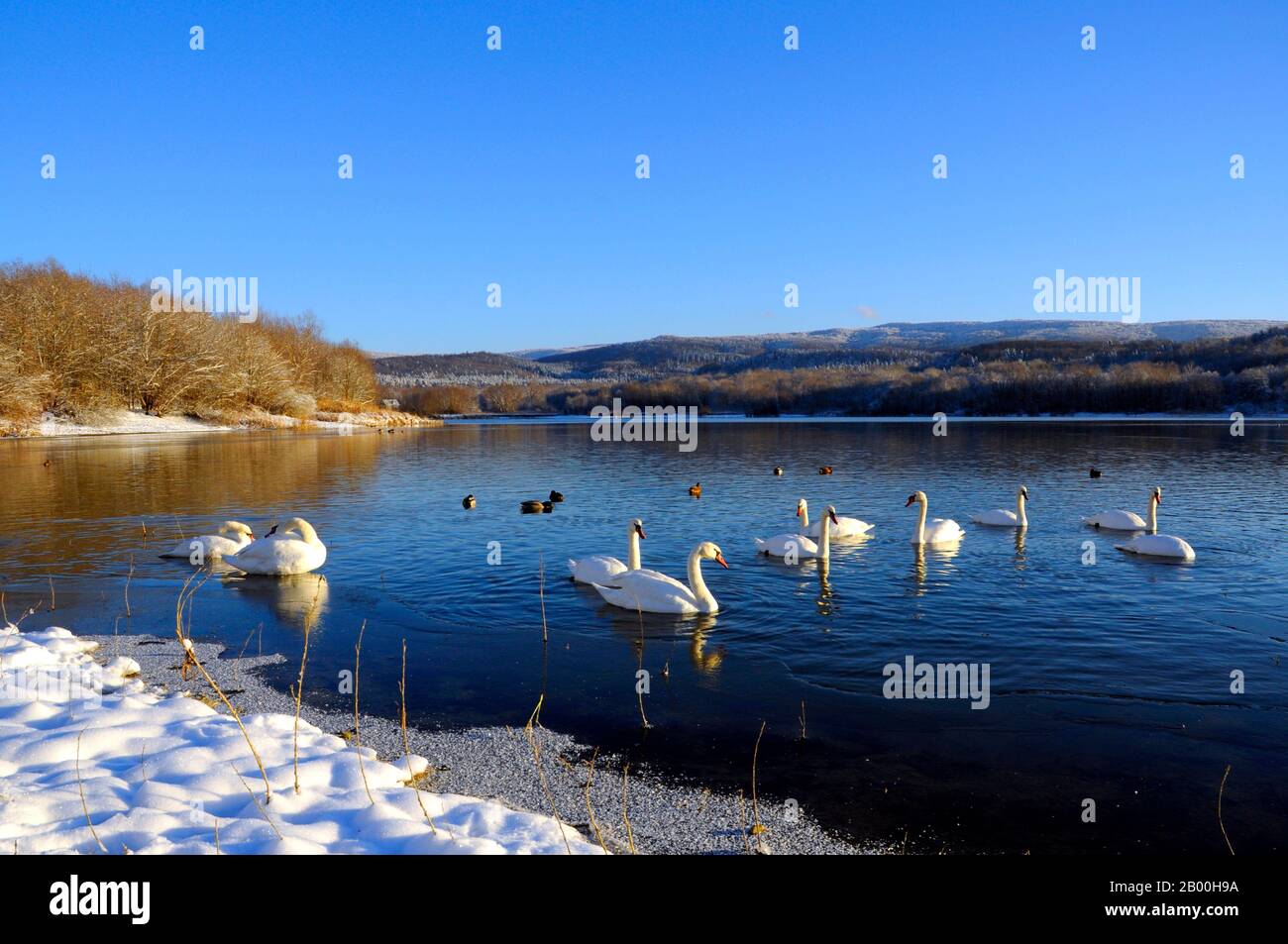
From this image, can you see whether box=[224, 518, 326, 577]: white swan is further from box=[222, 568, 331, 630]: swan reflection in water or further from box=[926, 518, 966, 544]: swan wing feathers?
box=[926, 518, 966, 544]: swan wing feathers

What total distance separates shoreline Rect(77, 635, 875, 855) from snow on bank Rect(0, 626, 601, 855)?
0.87ft

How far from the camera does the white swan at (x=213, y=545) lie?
542 inches

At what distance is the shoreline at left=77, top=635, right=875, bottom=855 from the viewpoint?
5023mm

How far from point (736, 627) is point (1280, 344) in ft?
416

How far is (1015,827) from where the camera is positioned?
527 cm

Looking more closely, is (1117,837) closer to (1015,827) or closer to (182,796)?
(1015,827)

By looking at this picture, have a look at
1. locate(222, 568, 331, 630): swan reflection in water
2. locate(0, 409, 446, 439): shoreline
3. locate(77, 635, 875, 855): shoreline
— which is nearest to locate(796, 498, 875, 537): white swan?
locate(222, 568, 331, 630): swan reflection in water

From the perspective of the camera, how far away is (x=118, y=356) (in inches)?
2333

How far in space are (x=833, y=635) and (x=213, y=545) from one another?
10269 mm

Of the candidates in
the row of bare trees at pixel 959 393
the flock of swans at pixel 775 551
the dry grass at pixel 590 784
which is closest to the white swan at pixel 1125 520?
the flock of swans at pixel 775 551

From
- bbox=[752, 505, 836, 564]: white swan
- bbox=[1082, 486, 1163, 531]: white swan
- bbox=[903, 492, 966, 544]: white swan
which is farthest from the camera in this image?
bbox=[1082, 486, 1163, 531]: white swan

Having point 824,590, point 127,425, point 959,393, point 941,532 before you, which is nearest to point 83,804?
point 824,590

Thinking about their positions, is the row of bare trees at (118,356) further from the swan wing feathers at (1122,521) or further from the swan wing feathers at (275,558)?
the swan wing feathers at (1122,521)
